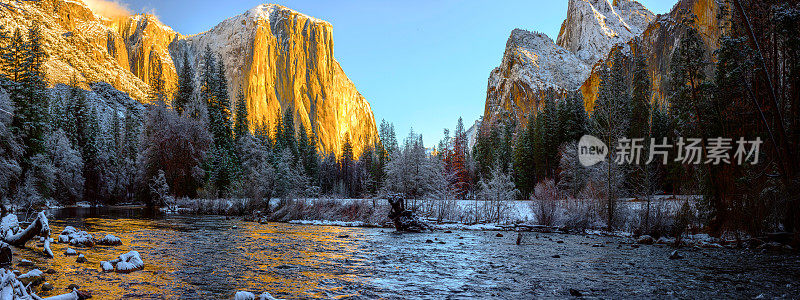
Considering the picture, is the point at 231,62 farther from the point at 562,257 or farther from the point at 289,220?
the point at 562,257

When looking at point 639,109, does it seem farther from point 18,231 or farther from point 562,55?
point 562,55

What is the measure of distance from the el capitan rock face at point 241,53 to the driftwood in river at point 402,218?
354ft

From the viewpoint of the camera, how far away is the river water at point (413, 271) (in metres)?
7.62

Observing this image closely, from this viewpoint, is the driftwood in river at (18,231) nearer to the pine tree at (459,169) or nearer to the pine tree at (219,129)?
the pine tree at (219,129)

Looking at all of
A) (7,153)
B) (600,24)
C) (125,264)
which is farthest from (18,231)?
(600,24)

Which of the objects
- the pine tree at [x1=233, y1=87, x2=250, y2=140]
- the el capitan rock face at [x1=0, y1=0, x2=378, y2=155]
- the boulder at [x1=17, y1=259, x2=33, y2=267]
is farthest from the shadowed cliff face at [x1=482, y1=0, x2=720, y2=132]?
the boulder at [x1=17, y1=259, x2=33, y2=267]

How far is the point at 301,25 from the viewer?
16125cm

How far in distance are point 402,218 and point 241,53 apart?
137 m

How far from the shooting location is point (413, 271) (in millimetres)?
10078

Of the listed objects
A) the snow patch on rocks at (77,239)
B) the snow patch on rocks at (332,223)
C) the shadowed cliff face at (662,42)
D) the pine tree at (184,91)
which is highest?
the shadowed cliff face at (662,42)

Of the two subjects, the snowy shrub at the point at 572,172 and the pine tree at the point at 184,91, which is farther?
the pine tree at the point at 184,91

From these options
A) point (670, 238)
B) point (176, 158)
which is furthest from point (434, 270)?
point (176, 158)

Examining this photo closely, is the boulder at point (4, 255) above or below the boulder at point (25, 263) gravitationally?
above

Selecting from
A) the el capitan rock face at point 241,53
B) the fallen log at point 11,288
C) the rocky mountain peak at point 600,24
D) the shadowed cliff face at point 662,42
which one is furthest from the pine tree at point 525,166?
the rocky mountain peak at point 600,24
